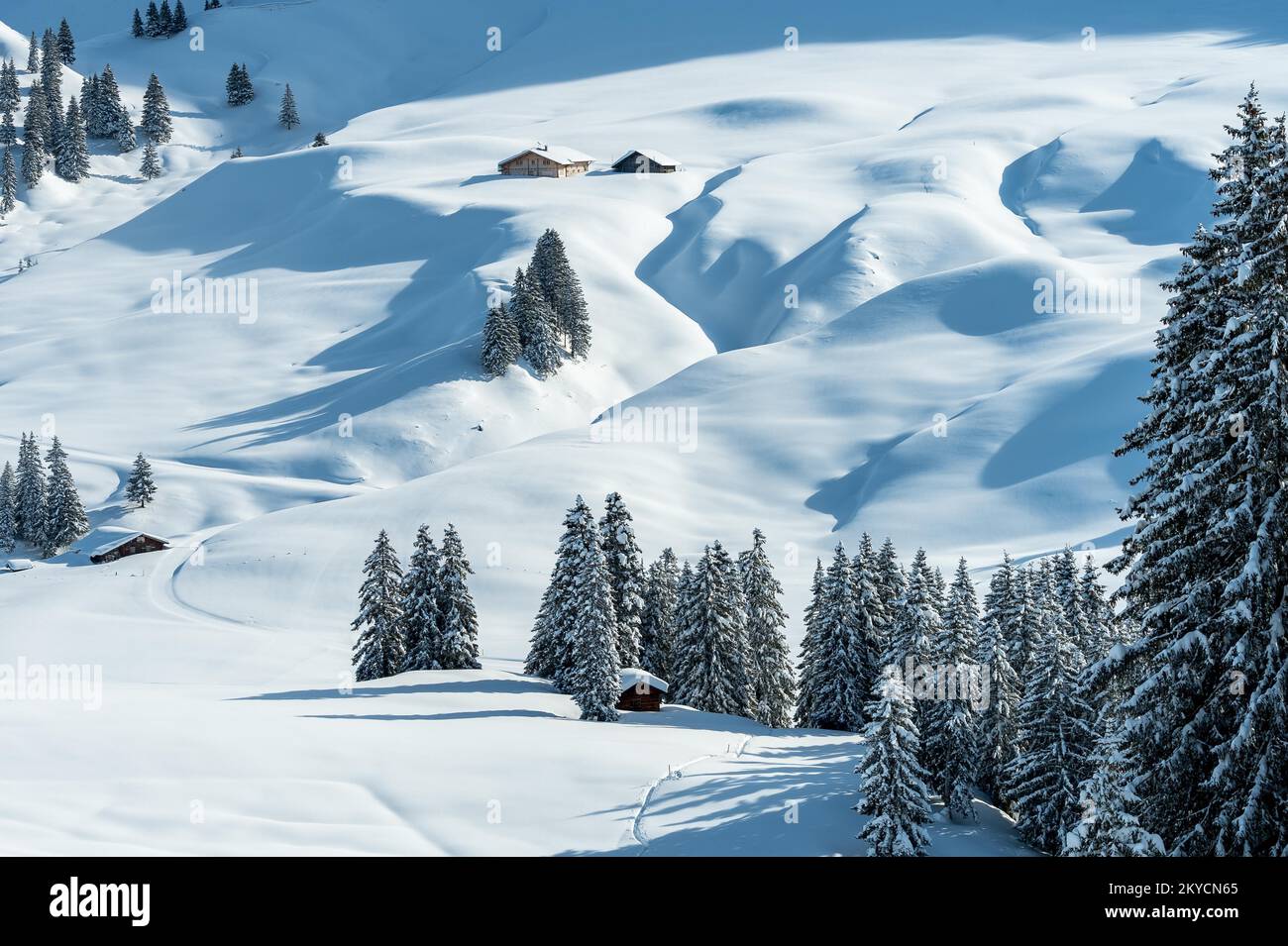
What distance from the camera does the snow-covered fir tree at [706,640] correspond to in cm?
5119

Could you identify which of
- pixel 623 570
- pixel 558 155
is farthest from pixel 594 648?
pixel 558 155

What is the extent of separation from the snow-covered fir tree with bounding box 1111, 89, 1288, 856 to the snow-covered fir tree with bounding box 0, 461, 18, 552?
88.4 metres

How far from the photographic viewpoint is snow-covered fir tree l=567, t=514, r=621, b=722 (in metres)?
44.8

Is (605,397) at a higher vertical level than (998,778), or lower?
higher

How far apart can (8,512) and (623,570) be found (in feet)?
186

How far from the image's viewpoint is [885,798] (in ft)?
98.9

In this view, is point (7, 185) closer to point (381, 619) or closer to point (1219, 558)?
point (381, 619)

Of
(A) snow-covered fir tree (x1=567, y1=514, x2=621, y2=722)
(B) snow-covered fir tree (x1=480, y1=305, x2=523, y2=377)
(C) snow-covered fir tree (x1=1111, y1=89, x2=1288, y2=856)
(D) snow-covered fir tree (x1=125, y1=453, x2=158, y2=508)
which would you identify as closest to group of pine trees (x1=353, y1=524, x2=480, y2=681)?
(A) snow-covered fir tree (x1=567, y1=514, x2=621, y2=722)

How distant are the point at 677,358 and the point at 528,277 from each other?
61.1 ft

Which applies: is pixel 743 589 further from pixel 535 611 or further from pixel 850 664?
pixel 535 611

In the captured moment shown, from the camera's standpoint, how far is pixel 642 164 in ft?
522

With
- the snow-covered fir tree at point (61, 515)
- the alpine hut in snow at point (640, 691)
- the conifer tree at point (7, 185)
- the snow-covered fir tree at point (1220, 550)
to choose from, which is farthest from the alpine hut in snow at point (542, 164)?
the snow-covered fir tree at point (1220, 550)

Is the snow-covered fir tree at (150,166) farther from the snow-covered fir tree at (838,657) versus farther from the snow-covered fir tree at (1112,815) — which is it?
the snow-covered fir tree at (1112,815)
